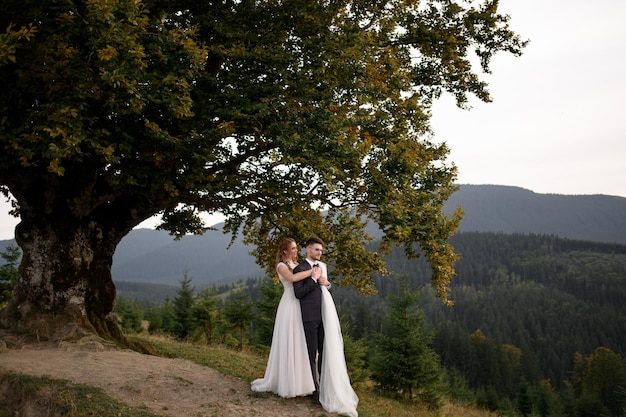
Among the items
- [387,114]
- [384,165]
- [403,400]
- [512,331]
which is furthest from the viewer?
[512,331]

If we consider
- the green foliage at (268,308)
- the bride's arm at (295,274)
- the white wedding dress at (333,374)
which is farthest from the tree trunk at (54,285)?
the green foliage at (268,308)

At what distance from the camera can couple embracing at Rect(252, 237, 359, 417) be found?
8.91m

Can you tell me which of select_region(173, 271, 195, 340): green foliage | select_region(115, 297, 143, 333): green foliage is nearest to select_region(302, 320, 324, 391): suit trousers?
select_region(173, 271, 195, 340): green foliage

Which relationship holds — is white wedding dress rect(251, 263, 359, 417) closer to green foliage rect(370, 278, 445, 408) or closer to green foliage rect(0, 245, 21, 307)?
green foliage rect(370, 278, 445, 408)

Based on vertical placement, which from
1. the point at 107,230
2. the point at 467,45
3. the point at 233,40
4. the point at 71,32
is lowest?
the point at 107,230

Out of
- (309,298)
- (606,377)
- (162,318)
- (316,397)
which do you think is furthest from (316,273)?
(606,377)

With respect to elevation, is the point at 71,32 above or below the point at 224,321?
above

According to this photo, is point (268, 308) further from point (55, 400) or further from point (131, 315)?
point (131, 315)

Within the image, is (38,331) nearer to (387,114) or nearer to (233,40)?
(233,40)

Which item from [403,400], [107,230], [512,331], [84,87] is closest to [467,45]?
[84,87]

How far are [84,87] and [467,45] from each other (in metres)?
11.8

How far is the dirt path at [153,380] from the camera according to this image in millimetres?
8598

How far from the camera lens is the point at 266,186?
12.6 m

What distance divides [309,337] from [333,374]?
2.71 ft
